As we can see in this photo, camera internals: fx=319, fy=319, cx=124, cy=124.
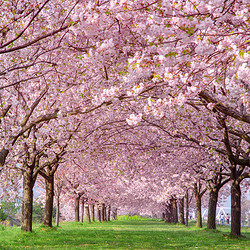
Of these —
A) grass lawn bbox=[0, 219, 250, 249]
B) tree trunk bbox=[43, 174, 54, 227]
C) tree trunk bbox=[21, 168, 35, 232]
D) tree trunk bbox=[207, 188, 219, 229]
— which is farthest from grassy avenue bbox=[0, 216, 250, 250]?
tree trunk bbox=[207, 188, 219, 229]

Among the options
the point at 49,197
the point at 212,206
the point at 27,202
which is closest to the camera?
the point at 27,202

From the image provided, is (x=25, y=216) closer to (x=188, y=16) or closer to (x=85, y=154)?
(x=85, y=154)

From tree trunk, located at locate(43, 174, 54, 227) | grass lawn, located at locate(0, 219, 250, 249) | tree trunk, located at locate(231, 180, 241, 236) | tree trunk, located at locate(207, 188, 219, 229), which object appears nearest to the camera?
grass lawn, located at locate(0, 219, 250, 249)

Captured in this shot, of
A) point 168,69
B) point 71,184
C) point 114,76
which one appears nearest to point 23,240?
point 114,76

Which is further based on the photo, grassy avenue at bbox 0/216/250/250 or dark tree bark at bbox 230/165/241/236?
dark tree bark at bbox 230/165/241/236

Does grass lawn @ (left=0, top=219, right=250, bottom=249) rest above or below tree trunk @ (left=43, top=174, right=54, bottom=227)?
below

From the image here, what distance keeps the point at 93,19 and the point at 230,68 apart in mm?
3612

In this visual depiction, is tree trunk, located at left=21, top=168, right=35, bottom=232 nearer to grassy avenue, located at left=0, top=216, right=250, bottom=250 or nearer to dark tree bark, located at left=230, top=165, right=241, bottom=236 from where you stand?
grassy avenue, located at left=0, top=216, right=250, bottom=250

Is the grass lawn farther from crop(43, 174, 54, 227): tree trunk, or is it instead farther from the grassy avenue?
crop(43, 174, 54, 227): tree trunk

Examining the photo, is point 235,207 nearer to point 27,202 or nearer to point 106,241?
point 106,241

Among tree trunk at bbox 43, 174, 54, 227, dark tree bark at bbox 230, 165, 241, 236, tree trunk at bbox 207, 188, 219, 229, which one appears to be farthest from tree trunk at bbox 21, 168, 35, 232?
tree trunk at bbox 207, 188, 219, 229

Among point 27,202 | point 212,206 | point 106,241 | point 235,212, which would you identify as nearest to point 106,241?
point 106,241

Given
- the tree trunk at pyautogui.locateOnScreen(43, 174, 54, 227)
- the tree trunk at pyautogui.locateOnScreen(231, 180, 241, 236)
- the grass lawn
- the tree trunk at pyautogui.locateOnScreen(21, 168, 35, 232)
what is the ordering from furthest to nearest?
the tree trunk at pyautogui.locateOnScreen(43, 174, 54, 227) < the tree trunk at pyautogui.locateOnScreen(231, 180, 241, 236) < the tree trunk at pyautogui.locateOnScreen(21, 168, 35, 232) < the grass lawn

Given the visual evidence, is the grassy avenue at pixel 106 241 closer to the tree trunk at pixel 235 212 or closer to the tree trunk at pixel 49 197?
the tree trunk at pixel 235 212
